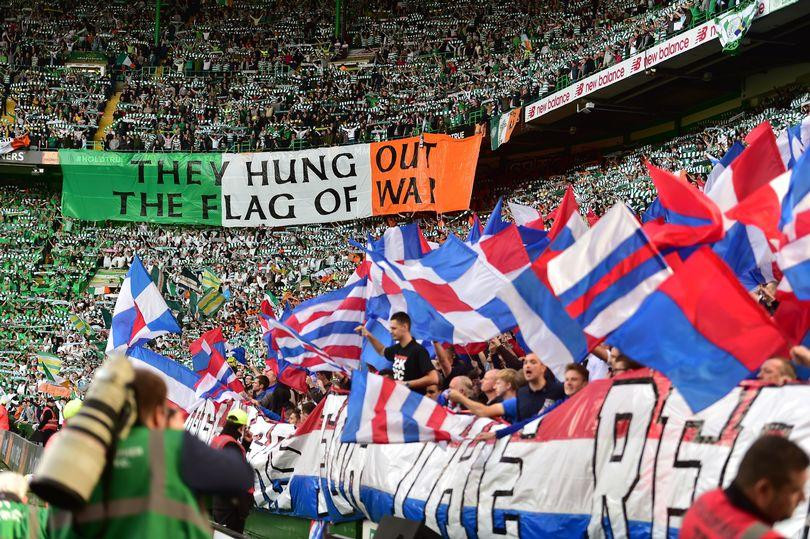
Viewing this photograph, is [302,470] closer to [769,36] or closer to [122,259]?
[769,36]

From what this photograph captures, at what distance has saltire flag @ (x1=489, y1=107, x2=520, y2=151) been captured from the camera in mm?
29297

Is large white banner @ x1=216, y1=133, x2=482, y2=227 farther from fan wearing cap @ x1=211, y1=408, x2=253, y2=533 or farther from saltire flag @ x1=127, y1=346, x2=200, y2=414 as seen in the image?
fan wearing cap @ x1=211, y1=408, x2=253, y2=533

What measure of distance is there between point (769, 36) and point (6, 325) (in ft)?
72.8

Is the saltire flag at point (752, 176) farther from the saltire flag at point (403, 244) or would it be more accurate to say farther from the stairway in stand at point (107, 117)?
the stairway in stand at point (107, 117)

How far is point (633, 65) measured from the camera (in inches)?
976

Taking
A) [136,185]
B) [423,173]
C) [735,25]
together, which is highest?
[735,25]

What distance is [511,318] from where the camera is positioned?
9516mm

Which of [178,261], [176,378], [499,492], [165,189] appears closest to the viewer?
[499,492]

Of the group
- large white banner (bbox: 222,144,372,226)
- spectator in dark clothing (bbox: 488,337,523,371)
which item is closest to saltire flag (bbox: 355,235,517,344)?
spectator in dark clothing (bbox: 488,337,523,371)

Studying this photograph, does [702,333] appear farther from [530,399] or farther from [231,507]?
[231,507]

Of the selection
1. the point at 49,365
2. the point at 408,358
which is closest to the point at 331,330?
the point at 408,358

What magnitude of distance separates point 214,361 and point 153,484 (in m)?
11.9

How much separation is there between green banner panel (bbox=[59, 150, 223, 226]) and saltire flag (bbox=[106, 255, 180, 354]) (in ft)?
→ 59.4

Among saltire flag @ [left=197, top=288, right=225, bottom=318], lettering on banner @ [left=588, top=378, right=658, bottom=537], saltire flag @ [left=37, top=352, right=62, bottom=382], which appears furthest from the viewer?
saltire flag @ [left=37, top=352, right=62, bottom=382]
